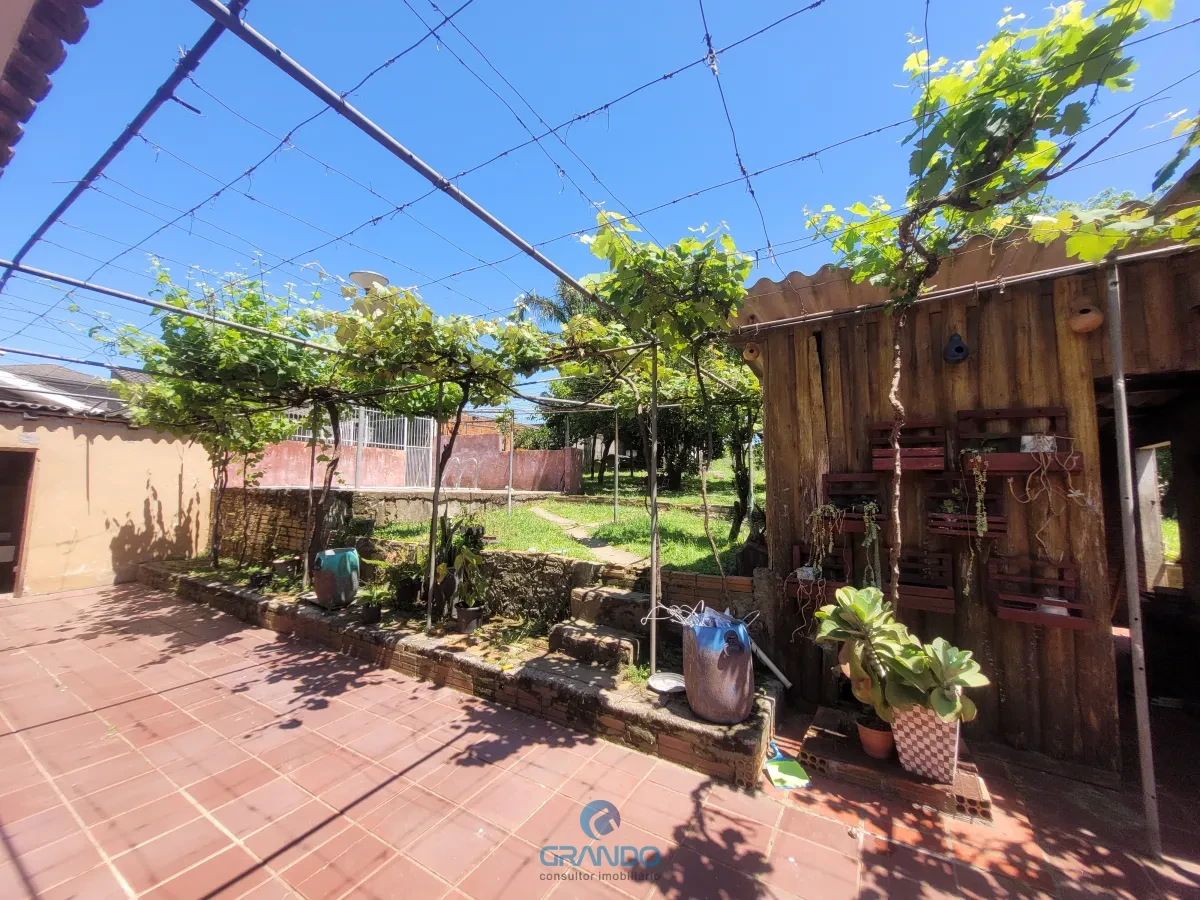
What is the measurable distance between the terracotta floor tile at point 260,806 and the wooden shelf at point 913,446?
3948 millimetres

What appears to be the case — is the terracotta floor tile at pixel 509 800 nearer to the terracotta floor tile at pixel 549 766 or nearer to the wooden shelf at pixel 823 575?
the terracotta floor tile at pixel 549 766

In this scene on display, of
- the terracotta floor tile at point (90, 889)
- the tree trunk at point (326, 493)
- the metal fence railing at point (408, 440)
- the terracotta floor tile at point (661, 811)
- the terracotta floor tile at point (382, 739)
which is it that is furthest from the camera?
the metal fence railing at point (408, 440)

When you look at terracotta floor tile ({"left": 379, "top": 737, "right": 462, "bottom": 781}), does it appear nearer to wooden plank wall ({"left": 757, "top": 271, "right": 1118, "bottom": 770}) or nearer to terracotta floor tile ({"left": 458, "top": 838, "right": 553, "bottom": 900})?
terracotta floor tile ({"left": 458, "top": 838, "right": 553, "bottom": 900})

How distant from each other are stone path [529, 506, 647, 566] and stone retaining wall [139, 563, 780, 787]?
1443 millimetres

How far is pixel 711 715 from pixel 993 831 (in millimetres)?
1358

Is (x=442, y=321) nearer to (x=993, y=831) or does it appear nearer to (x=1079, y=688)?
(x=993, y=831)

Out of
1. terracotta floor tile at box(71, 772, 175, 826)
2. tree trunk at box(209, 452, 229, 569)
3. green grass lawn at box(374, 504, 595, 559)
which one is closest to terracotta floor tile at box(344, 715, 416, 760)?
terracotta floor tile at box(71, 772, 175, 826)

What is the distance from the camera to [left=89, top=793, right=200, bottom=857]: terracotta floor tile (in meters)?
2.12

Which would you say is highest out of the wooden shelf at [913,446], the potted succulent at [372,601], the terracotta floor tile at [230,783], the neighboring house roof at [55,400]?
the neighboring house roof at [55,400]

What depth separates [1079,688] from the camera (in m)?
2.70

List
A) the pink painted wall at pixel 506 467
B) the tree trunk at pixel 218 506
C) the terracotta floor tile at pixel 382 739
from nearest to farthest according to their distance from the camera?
the terracotta floor tile at pixel 382 739 → the tree trunk at pixel 218 506 → the pink painted wall at pixel 506 467

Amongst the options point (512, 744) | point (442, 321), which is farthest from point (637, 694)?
point (442, 321)

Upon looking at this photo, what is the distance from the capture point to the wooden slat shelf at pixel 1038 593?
264cm

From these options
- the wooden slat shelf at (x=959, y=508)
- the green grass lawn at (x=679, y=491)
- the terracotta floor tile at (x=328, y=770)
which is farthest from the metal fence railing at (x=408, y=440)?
the wooden slat shelf at (x=959, y=508)
